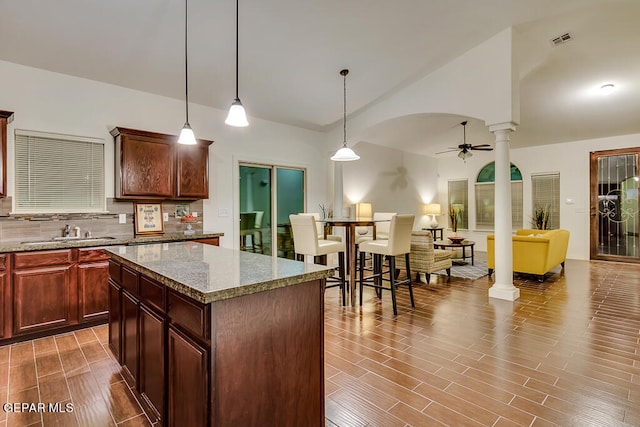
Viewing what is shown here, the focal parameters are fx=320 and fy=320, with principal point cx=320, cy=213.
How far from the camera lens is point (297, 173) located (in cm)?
634

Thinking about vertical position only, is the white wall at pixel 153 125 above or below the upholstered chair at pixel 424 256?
above

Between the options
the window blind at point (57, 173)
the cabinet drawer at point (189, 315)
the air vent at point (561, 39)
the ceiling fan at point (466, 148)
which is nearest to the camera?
the cabinet drawer at point (189, 315)

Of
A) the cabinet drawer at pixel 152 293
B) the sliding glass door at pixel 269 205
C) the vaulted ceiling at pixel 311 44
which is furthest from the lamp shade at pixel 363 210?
the cabinet drawer at pixel 152 293

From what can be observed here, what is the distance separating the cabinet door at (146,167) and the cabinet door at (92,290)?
0.94 meters

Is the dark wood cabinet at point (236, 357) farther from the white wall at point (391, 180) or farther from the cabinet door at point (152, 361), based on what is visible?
the white wall at point (391, 180)

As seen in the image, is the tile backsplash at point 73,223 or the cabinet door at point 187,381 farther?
the tile backsplash at point 73,223

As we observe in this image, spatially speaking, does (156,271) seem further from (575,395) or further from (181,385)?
(575,395)

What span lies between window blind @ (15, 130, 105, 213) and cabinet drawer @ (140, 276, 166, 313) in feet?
8.94

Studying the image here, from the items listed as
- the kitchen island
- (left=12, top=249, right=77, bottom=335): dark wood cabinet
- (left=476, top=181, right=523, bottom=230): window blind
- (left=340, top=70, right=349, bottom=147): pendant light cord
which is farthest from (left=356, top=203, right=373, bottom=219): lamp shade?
the kitchen island

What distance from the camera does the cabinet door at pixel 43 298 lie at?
3016mm

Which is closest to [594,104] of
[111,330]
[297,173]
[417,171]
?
[417,171]

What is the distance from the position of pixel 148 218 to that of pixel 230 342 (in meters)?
3.59

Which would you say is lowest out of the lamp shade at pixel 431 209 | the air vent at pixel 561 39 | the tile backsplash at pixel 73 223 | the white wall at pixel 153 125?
the tile backsplash at pixel 73 223

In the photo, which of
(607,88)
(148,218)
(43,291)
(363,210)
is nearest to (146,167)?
(148,218)
